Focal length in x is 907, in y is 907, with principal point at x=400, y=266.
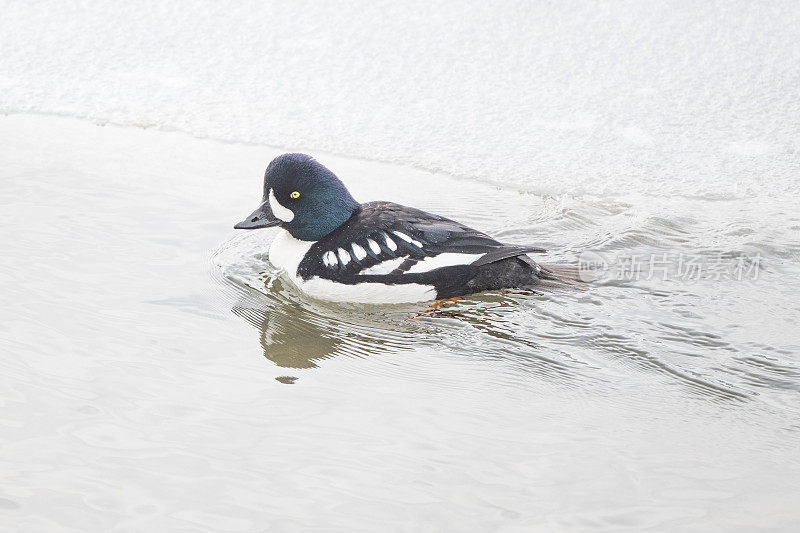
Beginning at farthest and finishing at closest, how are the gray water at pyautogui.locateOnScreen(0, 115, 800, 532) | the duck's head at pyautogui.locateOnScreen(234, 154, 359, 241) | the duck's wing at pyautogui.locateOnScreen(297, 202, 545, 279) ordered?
the duck's head at pyautogui.locateOnScreen(234, 154, 359, 241) < the duck's wing at pyautogui.locateOnScreen(297, 202, 545, 279) < the gray water at pyautogui.locateOnScreen(0, 115, 800, 532)

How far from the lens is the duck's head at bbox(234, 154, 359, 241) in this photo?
468 centimetres

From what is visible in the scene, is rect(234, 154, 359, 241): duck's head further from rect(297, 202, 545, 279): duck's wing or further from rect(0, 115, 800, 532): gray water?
rect(0, 115, 800, 532): gray water

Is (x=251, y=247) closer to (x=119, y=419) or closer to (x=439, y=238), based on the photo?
(x=439, y=238)

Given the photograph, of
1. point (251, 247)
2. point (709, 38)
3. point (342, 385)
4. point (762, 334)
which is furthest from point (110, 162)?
point (709, 38)

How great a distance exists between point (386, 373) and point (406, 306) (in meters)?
0.91

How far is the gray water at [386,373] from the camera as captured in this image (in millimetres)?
2766

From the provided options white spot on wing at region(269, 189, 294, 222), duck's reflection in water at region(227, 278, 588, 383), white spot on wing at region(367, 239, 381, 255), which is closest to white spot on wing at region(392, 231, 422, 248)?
white spot on wing at region(367, 239, 381, 255)

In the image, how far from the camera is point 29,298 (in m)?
4.09

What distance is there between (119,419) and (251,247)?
2178mm

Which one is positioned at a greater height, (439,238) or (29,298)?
(439,238)

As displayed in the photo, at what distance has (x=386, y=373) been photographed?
12.1ft

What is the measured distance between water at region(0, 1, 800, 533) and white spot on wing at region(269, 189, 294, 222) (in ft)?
1.17

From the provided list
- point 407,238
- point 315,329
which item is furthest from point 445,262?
point 315,329

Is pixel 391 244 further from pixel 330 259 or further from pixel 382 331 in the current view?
pixel 382 331
